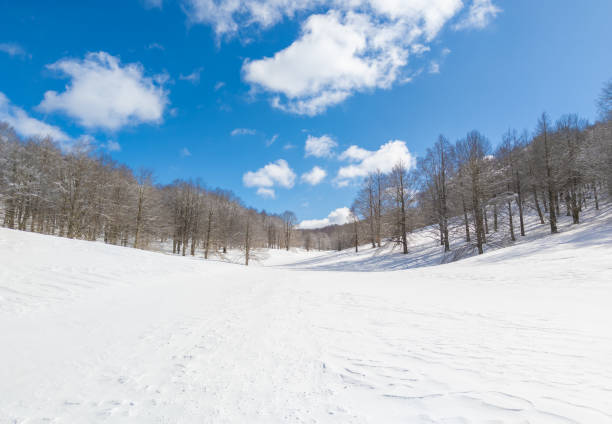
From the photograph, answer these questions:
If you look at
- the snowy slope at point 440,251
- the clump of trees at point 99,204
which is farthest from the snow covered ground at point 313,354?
the clump of trees at point 99,204

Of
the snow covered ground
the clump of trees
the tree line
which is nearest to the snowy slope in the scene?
the tree line

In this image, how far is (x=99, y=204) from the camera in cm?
2261

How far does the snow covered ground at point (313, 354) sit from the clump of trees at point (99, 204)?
17192 millimetres

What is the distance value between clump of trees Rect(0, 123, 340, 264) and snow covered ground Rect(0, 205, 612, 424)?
17.2m

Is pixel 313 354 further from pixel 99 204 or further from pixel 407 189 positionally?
pixel 99 204

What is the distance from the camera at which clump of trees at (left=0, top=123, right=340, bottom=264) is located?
20.0 metres

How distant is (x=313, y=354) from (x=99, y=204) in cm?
2820

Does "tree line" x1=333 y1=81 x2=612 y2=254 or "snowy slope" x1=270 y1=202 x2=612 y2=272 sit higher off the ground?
"tree line" x1=333 y1=81 x2=612 y2=254

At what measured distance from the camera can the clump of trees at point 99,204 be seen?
20.0 meters

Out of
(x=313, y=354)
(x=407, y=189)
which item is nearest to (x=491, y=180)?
(x=407, y=189)

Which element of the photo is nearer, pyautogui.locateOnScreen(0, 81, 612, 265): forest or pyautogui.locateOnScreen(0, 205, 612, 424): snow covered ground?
pyautogui.locateOnScreen(0, 205, 612, 424): snow covered ground

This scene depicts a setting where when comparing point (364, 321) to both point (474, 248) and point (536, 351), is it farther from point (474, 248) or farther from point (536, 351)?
point (474, 248)

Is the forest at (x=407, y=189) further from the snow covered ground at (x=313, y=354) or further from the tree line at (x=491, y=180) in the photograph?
the snow covered ground at (x=313, y=354)

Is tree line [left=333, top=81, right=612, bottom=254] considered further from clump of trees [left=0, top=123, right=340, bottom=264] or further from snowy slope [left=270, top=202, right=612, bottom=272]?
clump of trees [left=0, top=123, right=340, bottom=264]
